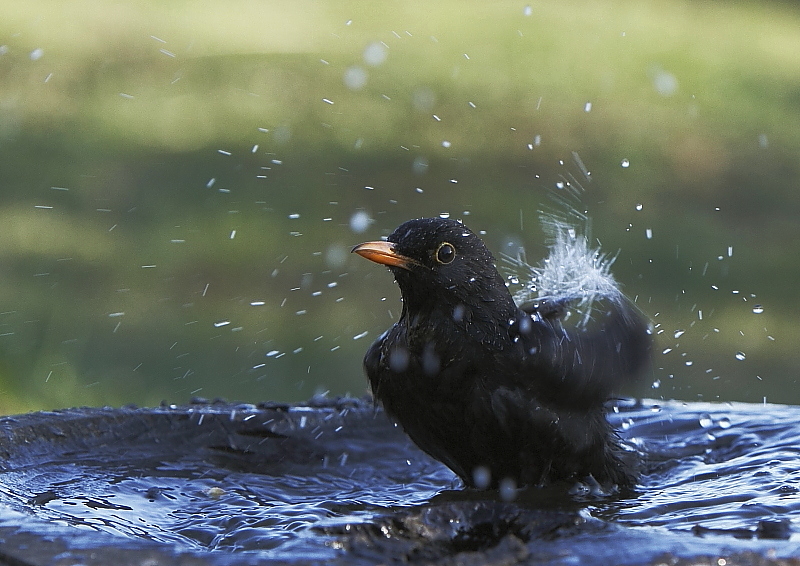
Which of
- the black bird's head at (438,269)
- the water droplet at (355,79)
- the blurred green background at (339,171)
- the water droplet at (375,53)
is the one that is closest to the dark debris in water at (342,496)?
the black bird's head at (438,269)

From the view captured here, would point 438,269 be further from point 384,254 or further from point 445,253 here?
point 384,254

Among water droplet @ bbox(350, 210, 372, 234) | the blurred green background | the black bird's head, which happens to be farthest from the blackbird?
water droplet @ bbox(350, 210, 372, 234)

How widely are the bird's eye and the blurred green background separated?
2650 mm

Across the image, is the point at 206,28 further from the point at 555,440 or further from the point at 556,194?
the point at 555,440

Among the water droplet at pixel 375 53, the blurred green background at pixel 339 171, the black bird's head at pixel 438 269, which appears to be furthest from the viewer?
the water droplet at pixel 375 53

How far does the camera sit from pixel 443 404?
3576 mm

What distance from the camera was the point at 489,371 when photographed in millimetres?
3574

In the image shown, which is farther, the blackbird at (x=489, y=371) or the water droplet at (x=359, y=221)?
the water droplet at (x=359, y=221)

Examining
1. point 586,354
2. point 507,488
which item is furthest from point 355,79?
point 507,488

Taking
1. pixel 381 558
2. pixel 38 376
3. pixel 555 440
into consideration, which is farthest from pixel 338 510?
pixel 38 376

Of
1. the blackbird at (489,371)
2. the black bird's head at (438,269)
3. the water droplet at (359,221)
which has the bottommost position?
the blackbird at (489,371)

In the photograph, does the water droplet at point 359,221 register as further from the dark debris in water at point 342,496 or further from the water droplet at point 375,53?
the dark debris in water at point 342,496

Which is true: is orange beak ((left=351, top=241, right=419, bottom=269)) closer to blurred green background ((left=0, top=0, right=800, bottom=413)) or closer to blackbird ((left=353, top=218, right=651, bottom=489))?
blackbird ((left=353, top=218, right=651, bottom=489))

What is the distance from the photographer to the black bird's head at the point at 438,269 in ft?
12.2
